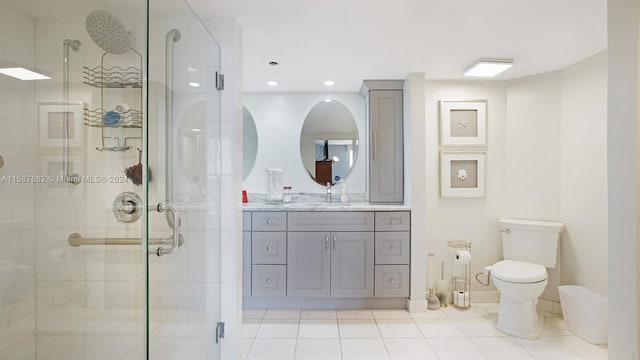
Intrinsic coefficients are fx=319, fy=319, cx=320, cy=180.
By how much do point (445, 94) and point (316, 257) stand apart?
6.49 feet

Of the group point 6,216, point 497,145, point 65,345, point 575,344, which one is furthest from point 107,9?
point 575,344

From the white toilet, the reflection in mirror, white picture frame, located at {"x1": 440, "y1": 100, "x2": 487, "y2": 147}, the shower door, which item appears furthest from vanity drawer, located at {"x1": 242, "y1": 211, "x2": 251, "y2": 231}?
the white toilet

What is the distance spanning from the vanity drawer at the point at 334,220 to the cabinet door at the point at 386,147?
0.35 m

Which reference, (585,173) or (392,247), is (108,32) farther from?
(585,173)

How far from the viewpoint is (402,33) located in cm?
206

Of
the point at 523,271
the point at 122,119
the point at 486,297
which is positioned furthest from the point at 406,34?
the point at 486,297

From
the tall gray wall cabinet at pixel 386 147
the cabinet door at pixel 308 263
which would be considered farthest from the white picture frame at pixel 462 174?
the cabinet door at pixel 308 263

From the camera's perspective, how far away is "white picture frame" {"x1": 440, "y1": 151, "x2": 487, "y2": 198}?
305 cm

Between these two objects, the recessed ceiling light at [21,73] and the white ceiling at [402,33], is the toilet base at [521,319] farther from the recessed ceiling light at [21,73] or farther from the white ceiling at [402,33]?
the recessed ceiling light at [21,73]

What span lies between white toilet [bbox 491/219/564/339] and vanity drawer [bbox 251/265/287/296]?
172cm

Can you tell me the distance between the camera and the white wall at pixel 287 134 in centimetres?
341

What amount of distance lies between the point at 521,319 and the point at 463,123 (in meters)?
1.73

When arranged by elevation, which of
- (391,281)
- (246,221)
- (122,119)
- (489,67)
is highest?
(489,67)

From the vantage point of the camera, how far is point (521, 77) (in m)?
2.97
